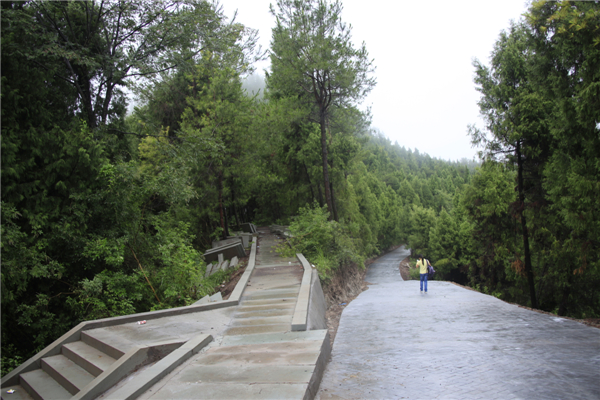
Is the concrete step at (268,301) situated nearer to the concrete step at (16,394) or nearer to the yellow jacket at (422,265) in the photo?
the concrete step at (16,394)

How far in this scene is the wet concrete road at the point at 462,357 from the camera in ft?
14.8

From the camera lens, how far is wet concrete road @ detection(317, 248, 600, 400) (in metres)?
4.51

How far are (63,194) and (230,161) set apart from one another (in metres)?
9.56

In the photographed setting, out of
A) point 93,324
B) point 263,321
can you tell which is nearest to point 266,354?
point 263,321

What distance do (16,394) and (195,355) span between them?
3.48 meters

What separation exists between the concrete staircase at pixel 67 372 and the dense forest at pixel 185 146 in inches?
81.6

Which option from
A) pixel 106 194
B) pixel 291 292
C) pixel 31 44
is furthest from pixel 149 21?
pixel 291 292

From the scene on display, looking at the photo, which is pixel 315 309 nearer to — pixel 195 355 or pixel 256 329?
pixel 256 329

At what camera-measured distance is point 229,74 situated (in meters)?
20.4

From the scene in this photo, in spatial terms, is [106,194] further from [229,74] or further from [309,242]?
[229,74]

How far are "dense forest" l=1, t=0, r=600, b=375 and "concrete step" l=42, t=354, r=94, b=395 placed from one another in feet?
6.90

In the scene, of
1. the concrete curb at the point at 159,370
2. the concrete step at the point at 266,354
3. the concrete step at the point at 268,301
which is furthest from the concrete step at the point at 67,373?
the concrete step at the point at 268,301

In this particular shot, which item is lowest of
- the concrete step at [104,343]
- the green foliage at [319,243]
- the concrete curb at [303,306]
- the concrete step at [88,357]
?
the concrete step at [88,357]

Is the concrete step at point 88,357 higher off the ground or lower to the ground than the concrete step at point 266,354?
lower
